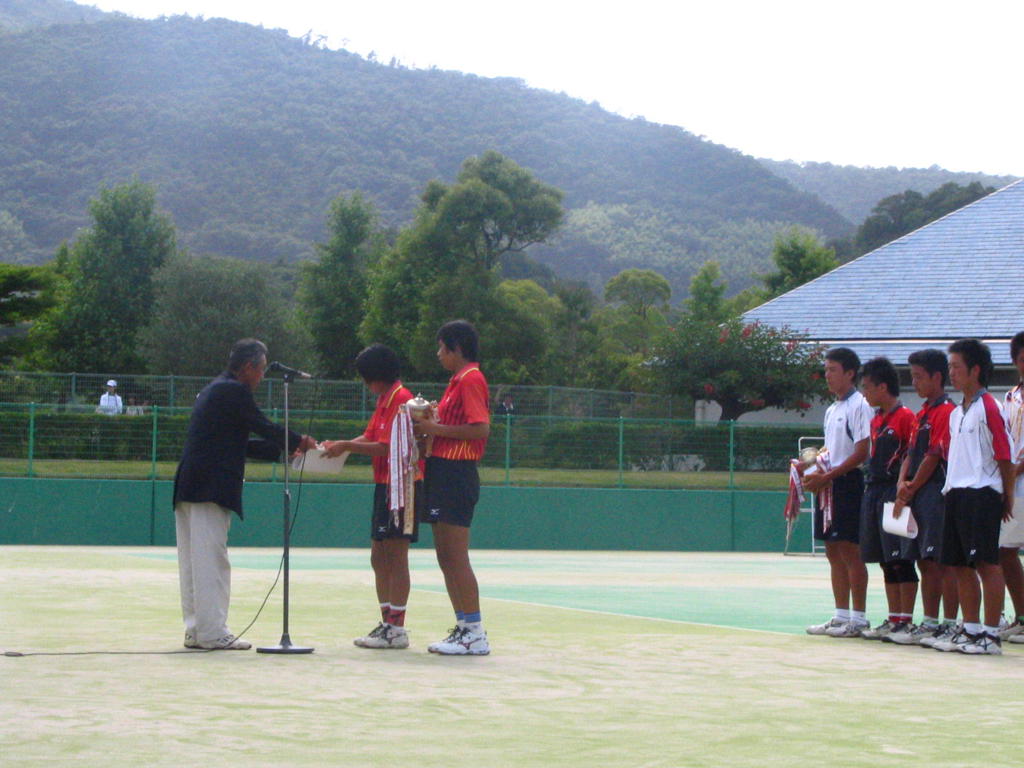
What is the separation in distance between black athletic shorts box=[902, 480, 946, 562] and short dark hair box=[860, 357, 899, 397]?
0.77m

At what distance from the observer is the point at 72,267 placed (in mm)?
63094

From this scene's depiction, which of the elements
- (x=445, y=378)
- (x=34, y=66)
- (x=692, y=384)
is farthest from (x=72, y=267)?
(x=34, y=66)

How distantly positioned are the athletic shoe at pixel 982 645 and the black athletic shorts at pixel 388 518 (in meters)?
3.14

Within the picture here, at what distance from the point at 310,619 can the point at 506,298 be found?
41695 millimetres

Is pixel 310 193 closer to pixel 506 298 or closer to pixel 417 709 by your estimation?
pixel 506 298

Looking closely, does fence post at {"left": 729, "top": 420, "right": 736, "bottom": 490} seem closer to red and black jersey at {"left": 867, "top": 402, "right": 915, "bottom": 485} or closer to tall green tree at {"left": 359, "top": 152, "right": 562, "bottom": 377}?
red and black jersey at {"left": 867, "top": 402, "right": 915, "bottom": 485}

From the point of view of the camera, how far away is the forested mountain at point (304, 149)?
418ft

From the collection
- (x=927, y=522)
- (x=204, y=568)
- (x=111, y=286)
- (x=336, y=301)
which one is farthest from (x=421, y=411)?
(x=111, y=286)

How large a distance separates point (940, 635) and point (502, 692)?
3489 mm

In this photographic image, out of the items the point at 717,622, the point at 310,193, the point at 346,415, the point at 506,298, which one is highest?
the point at 310,193

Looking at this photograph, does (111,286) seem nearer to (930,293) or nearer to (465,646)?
(930,293)

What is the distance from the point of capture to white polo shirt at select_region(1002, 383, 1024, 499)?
369 inches

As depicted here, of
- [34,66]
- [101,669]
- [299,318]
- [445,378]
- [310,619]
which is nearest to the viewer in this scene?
[101,669]

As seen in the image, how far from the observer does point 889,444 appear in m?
9.45
